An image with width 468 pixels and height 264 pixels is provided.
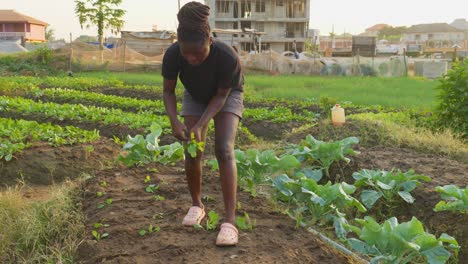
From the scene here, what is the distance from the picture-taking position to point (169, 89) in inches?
157

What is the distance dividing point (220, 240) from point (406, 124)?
5.86 metres

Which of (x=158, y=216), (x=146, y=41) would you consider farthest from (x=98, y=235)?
(x=146, y=41)

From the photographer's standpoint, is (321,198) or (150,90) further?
(150,90)

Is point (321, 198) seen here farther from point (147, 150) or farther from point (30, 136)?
point (30, 136)

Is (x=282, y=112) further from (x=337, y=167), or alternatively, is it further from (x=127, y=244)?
(x=127, y=244)

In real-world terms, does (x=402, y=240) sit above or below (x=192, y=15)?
below

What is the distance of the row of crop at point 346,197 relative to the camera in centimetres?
333

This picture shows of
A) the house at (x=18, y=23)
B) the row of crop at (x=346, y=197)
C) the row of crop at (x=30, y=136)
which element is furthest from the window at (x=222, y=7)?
the row of crop at (x=346, y=197)

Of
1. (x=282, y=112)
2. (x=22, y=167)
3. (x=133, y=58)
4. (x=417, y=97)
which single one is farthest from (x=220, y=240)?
(x=133, y=58)

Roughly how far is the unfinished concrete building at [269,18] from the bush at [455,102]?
1566 inches

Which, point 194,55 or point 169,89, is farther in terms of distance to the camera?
point 169,89

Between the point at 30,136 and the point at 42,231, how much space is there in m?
3.12

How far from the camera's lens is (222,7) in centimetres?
4909

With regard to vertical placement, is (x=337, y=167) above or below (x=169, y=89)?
below
